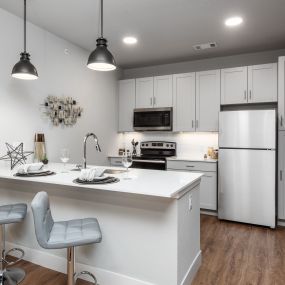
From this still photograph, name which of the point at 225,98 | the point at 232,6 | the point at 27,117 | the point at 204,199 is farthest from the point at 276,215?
the point at 27,117

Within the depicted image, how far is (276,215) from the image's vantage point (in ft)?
11.7

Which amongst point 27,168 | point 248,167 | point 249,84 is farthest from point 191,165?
point 27,168

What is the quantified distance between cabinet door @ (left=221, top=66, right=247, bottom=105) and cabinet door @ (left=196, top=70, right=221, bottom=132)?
0.08 m

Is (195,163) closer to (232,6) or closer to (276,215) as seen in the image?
(276,215)

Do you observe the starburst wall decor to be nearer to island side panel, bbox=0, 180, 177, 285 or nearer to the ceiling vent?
island side panel, bbox=0, 180, 177, 285

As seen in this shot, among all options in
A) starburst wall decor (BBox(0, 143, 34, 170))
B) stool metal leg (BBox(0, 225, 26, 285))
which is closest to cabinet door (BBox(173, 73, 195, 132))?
starburst wall decor (BBox(0, 143, 34, 170))

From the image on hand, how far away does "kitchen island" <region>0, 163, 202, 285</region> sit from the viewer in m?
1.85

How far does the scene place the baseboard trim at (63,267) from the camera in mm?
2023

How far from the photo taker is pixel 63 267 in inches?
91.4

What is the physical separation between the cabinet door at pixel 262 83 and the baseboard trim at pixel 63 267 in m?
3.15

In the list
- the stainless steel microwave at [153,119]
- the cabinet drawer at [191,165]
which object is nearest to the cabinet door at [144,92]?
the stainless steel microwave at [153,119]

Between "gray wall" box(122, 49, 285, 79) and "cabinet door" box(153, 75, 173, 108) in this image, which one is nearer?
"gray wall" box(122, 49, 285, 79)

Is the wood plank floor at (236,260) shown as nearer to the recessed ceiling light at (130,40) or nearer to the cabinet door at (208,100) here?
the cabinet door at (208,100)

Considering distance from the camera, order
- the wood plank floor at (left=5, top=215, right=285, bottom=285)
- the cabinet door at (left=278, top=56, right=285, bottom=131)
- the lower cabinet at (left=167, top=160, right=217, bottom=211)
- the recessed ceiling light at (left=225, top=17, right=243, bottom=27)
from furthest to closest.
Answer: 1. the lower cabinet at (left=167, top=160, right=217, bottom=211)
2. the cabinet door at (left=278, top=56, right=285, bottom=131)
3. the recessed ceiling light at (left=225, top=17, right=243, bottom=27)
4. the wood plank floor at (left=5, top=215, right=285, bottom=285)
